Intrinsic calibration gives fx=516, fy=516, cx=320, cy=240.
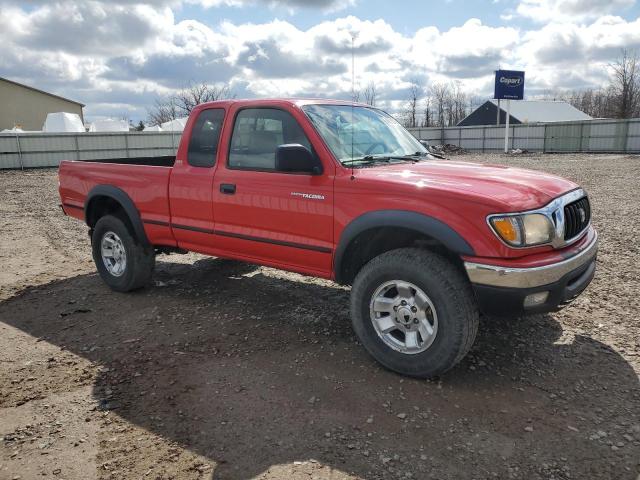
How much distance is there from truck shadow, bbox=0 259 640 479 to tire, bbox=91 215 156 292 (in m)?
0.42

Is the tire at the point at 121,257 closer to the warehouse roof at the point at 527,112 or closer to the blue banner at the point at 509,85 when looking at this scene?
the blue banner at the point at 509,85

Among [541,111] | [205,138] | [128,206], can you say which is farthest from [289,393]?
[541,111]

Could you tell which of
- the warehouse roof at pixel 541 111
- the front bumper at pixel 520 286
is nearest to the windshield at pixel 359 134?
the front bumper at pixel 520 286

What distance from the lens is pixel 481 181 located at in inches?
139

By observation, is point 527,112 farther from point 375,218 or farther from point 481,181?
point 375,218

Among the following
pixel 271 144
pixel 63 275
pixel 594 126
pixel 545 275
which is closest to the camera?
pixel 545 275

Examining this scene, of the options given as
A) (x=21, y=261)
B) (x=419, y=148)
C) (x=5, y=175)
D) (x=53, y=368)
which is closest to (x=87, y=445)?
(x=53, y=368)

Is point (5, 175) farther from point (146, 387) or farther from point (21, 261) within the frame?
point (146, 387)

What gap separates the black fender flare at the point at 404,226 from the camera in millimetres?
3281

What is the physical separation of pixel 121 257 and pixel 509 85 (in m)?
34.5

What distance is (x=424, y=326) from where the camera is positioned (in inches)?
139

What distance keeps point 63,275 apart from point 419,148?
186 inches

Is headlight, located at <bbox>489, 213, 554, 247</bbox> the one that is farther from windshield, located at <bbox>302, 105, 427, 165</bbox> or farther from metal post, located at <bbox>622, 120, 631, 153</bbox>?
metal post, located at <bbox>622, 120, 631, 153</bbox>

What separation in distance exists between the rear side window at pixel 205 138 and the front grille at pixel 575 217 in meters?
2.94
